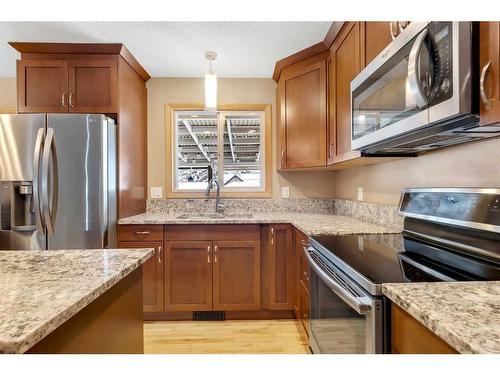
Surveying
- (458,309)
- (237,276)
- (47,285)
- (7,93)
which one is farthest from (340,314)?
(7,93)

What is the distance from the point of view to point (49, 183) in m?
2.09

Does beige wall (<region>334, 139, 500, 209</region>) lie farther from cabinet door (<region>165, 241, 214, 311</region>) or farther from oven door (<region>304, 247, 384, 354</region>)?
cabinet door (<region>165, 241, 214, 311</region>)

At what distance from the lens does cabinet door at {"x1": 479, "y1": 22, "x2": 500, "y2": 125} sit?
76 centimetres

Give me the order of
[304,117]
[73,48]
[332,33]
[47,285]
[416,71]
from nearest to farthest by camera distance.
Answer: [47,285] < [416,71] < [332,33] < [73,48] < [304,117]

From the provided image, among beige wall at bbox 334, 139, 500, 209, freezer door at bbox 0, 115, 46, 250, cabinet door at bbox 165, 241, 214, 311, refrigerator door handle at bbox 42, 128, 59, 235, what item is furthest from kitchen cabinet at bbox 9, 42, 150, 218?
beige wall at bbox 334, 139, 500, 209

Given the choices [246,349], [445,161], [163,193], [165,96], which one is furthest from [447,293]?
[165,96]

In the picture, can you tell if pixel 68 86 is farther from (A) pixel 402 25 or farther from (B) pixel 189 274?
(A) pixel 402 25

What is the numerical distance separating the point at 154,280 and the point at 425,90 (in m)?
2.27

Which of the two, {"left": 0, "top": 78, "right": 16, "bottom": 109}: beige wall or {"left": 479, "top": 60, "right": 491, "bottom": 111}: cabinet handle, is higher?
{"left": 0, "top": 78, "right": 16, "bottom": 109}: beige wall

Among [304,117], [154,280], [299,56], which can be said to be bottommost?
[154,280]

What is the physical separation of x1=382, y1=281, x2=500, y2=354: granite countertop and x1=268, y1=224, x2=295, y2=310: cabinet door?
1.58 m

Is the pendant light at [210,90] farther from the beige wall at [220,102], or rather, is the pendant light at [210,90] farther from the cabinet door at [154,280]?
the cabinet door at [154,280]

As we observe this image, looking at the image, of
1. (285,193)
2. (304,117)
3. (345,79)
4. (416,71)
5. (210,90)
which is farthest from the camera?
(285,193)

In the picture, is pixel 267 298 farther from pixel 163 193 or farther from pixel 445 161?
pixel 445 161
